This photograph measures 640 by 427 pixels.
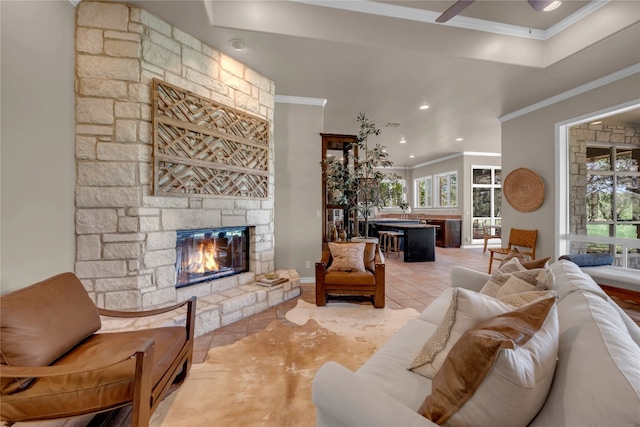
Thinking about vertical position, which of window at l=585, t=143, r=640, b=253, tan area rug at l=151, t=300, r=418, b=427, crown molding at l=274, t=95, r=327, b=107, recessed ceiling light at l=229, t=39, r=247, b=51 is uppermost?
recessed ceiling light at l=229, t=39, r=247, b=51

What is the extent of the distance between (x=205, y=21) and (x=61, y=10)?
1.06 m

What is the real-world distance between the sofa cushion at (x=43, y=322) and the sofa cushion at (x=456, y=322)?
171cm

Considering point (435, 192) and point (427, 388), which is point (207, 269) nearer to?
point (427, 388)

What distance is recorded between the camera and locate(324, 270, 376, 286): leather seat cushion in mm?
3361

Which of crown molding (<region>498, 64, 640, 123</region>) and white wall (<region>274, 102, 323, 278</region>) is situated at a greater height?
crown molding (<region>498, 64, 640, 123</region>)

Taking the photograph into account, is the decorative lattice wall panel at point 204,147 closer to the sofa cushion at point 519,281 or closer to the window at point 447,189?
the sofa cushion at point 519,281

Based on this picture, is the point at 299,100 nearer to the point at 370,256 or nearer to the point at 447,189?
the point at 370,256

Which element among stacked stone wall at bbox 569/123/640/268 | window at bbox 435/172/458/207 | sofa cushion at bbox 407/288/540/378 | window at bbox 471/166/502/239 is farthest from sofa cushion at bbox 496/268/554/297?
window at bbox 435/172/458/207

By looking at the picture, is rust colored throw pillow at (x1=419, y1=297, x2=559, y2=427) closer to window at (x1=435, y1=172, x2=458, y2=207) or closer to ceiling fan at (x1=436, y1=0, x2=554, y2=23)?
ceiling fan at (x1=436, y1=0, x2=554, y2=23)

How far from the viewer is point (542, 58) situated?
339 centimetres

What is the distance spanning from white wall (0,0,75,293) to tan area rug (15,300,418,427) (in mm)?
1094

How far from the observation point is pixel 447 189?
33.0 feet

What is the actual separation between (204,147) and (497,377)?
2.99 meters

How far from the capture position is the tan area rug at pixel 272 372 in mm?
1619
